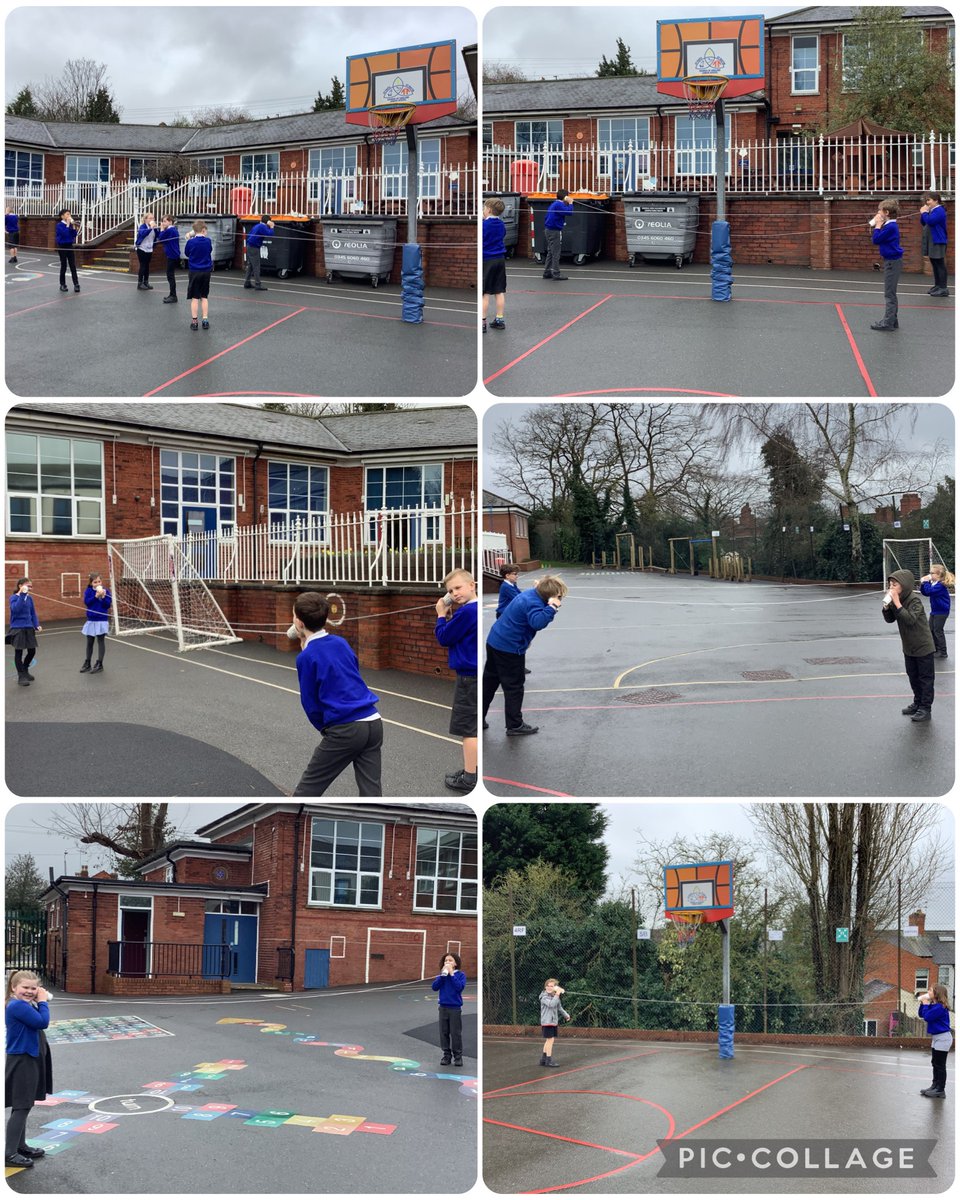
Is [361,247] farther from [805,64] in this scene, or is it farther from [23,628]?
[805,64]

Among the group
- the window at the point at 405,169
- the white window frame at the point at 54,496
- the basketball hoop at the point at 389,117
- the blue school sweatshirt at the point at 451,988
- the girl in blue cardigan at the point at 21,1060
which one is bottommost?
the blue school sweatshirt at the point at 451,988

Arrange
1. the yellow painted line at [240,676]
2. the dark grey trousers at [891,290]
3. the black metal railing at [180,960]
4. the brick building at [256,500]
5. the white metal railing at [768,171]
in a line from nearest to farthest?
the yellow painted line at [240,676] < the brick building at [256,500] < the dark grey trousers at [891,290] < the black metal railing at [180,960] < the white metal railing at [768,171]

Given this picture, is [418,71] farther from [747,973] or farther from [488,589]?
[747,973]

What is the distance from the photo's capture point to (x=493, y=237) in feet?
33.8

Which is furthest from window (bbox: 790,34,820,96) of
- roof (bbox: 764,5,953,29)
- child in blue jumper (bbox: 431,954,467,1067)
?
child in blue jumper (bbox: 431,954,467,1067)

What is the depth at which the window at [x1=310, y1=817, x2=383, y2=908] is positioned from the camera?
15086 mm

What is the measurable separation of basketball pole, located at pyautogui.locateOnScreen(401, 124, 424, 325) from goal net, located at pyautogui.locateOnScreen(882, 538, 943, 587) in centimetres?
874

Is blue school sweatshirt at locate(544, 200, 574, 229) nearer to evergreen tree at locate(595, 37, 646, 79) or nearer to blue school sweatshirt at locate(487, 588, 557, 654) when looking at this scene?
blue school sweatshirt at locate(487, 588, 557, 654)

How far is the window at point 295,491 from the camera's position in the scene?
16.0m

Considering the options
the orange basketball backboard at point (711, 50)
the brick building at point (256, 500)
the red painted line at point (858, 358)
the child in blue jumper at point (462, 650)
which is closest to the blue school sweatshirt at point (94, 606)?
the brick building at point (256, 500)

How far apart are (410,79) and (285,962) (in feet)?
42.6

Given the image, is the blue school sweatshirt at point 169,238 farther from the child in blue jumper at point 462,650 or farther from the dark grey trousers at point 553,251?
the child in blue jumper at point 462,650

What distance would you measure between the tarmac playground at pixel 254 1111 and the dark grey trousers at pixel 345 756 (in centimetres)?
222

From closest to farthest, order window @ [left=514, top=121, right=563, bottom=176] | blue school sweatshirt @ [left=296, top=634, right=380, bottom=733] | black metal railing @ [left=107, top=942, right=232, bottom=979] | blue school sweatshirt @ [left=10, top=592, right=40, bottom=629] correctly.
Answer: blue school sweatshirt @ [left=296, top=634, right=380, bottom=733]
blue school sweatshirt @ [left=10, top=592, right=40, bottom=629]
black metal railing @ [left=107, top=942, right=232, bottom=979]
window @ [left=514, top=121, right=563, bottom=176]
